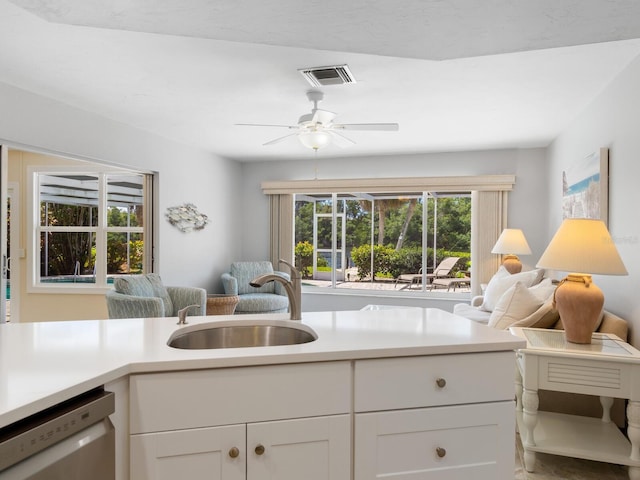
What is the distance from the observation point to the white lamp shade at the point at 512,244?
490 centimetres

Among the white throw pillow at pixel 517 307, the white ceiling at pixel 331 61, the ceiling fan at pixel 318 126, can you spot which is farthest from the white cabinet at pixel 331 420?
the ceiling fan at pixel 318 126

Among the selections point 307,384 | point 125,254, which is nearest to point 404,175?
point 125,254

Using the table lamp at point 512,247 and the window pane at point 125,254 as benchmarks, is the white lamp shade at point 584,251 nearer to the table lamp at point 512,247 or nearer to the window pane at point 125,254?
the table lamp at point 512,247

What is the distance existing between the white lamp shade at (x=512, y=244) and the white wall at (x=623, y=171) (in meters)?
1.45

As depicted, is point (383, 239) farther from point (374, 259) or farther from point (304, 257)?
point (304, 257)

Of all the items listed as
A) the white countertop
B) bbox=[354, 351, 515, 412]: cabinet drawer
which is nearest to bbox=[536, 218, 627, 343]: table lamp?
the white countertop

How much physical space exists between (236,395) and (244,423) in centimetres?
9

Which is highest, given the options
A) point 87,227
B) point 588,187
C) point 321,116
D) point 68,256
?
point 321,116

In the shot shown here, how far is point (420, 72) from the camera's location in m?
2.98

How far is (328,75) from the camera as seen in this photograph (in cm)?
300

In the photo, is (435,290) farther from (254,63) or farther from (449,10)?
(449,10)

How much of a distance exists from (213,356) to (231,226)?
532 centimetres

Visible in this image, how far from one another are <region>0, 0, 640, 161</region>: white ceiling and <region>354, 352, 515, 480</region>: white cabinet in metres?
1.35

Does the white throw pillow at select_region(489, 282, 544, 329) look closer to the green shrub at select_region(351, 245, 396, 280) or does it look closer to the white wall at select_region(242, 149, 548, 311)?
the white wall at select_region(242, 149, 548, 311)
